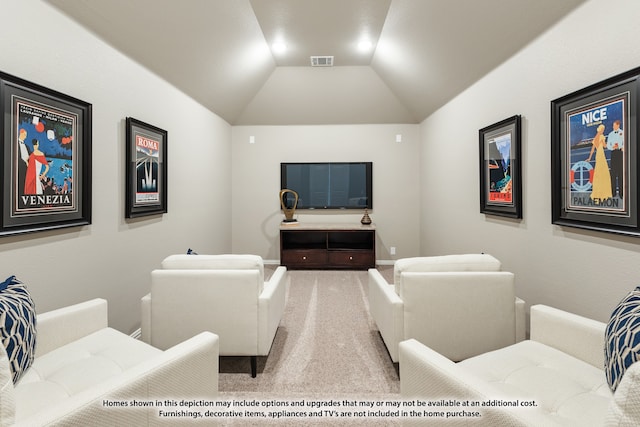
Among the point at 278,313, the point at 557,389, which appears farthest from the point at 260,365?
the point at 557,389

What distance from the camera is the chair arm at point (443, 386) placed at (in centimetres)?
90

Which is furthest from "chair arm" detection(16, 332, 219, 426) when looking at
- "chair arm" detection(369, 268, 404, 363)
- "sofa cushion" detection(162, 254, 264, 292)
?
"chair arm" detection(369, 268, 404, 363)

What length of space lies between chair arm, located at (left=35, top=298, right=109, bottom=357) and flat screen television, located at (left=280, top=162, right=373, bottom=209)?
13.2ft

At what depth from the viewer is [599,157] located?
192 cm

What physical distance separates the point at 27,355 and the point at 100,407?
2.34 feet

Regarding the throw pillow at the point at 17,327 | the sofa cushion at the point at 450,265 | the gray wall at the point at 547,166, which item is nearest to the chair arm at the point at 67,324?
the throw pillow at the point at 17,327

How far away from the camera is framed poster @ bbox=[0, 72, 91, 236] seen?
67.7 inches

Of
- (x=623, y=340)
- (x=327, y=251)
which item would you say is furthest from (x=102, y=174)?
(x=327, y=251)

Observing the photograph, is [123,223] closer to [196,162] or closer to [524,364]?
[196,162]

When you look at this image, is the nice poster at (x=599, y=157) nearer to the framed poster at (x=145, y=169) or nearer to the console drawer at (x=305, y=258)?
the framed poster at (x=145, y=169)

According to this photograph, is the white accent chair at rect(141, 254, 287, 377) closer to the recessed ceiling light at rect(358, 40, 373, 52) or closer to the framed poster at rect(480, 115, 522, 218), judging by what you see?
the framed poster at rect(480, 115, 522, 218)

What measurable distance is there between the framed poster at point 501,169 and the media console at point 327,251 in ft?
7.13

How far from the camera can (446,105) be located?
4.23 meters

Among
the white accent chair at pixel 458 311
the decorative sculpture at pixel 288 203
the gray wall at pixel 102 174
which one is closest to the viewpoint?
the gray wall at pixel 102 174
